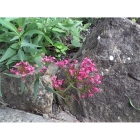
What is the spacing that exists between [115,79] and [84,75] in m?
0.22

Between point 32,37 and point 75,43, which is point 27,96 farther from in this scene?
point 75,43

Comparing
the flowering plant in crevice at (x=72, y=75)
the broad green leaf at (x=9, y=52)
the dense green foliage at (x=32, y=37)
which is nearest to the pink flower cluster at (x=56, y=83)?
the flowering plant in crevice at (x=72, y=75)

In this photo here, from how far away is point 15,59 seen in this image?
1.44 metres

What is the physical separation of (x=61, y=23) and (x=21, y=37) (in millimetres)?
317

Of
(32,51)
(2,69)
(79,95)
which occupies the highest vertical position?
(32,51)

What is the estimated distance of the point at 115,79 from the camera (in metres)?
1.51

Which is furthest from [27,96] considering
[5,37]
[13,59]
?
[5,37]

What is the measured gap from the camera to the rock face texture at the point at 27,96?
4.93ft

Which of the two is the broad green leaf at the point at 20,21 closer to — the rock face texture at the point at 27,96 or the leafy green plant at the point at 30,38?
the leafy green plant at the point at 30,38

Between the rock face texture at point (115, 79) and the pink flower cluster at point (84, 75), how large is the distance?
0.09 m

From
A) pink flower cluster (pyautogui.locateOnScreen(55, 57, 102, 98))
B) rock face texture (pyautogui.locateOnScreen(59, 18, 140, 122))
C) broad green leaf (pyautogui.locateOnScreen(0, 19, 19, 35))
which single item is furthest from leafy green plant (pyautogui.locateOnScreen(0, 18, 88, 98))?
rock face texture (pyautogui.locateOnScreen(59, 18, 140, 122))

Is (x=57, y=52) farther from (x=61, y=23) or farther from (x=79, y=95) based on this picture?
(x=79, y=95)

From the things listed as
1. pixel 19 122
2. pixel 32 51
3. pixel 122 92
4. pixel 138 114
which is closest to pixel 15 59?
pixel 32 51

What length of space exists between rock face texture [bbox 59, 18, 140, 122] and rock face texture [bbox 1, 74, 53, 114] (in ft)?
0.40
